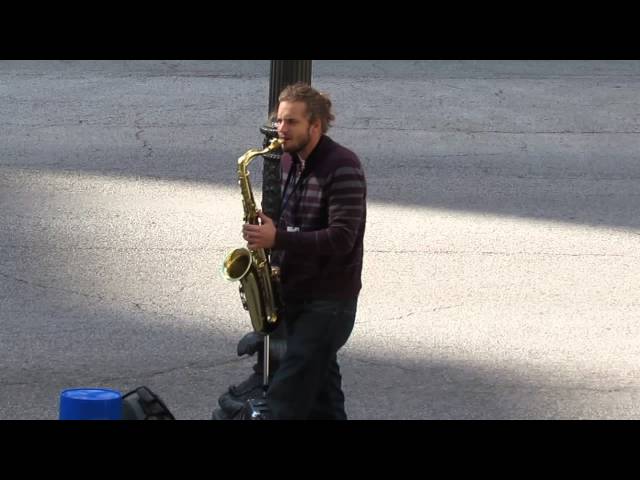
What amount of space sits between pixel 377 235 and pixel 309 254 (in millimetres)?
4868

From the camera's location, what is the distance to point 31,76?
630 inches

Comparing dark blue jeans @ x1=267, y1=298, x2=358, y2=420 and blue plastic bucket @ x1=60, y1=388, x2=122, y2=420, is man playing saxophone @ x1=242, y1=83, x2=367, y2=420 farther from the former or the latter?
blue plastic bucket @ x1=60, y1=388, x2=122, y2=420

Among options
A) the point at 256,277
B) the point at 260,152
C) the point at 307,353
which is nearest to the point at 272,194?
the point at 260,152

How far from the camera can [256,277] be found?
575 centimetres

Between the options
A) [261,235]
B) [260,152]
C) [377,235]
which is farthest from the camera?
[377,235]

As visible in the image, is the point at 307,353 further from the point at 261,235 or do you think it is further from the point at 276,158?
the point at 276,158

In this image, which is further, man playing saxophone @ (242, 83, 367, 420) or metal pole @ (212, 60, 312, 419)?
metal pole @ (212, 60, 312, 419)

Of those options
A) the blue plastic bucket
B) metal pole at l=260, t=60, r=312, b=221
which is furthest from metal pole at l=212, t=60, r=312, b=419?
the blue plastic bucket

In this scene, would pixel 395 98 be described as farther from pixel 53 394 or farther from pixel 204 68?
pixel 53 394

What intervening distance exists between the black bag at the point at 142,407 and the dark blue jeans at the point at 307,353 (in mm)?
526

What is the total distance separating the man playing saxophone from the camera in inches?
213

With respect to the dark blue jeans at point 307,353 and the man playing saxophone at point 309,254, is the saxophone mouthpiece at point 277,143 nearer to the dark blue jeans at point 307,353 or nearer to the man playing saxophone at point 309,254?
the man playing saxophone at point 309,254

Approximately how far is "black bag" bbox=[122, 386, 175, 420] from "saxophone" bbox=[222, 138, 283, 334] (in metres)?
0.61

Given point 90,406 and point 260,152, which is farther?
point 260,152
